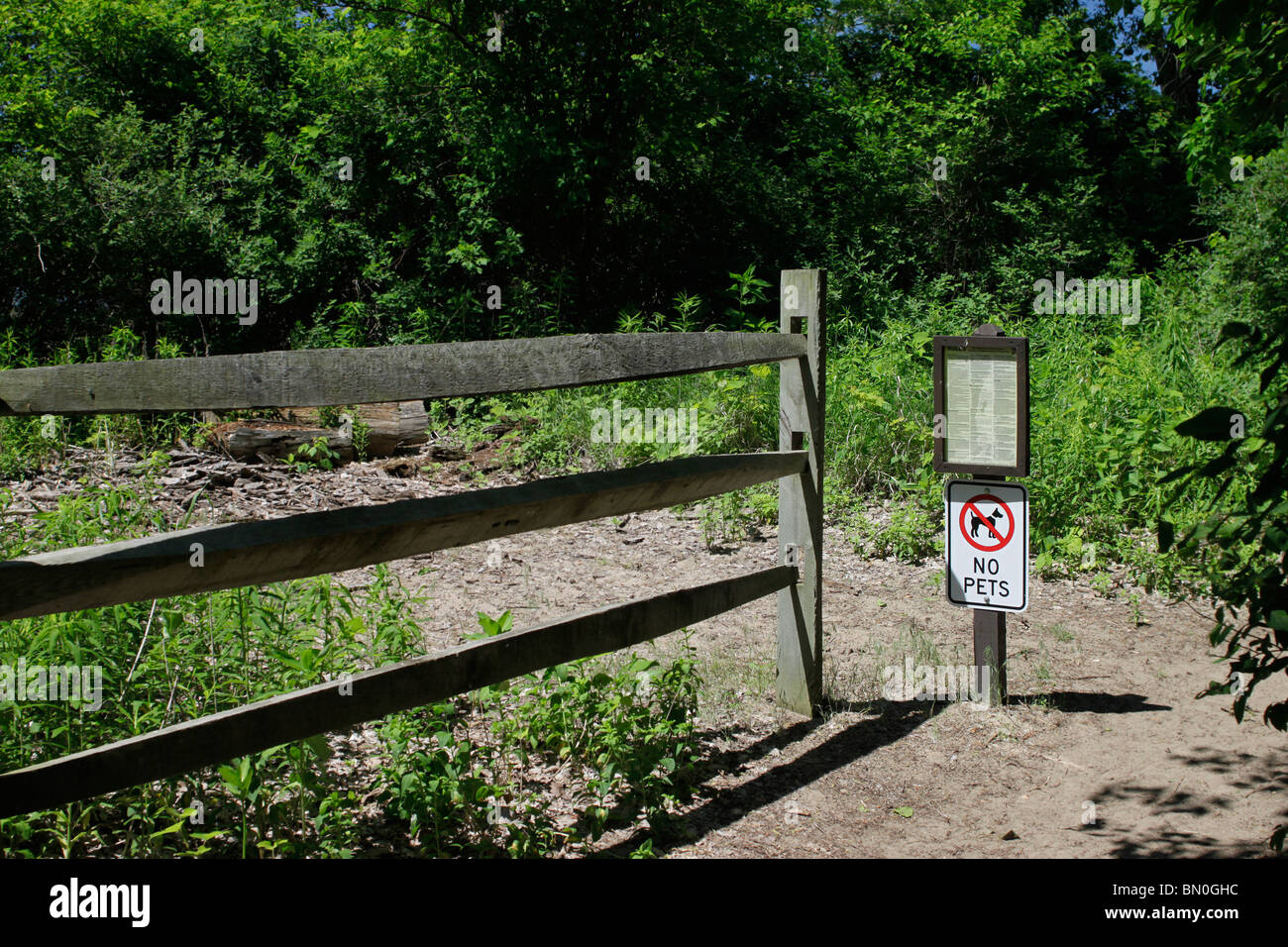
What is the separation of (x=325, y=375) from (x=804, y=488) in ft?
7.50

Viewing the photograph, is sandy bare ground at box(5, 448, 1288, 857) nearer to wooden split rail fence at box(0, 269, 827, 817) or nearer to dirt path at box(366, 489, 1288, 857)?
dirt path at box(366, 489, 1288, 857)

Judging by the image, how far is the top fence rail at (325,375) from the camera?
7.44 ft

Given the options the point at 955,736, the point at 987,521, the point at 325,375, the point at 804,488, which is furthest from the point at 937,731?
the point at 325,375

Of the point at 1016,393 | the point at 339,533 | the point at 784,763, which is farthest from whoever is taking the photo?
the point at 1016,393

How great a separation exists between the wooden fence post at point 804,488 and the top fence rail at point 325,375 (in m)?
1.05

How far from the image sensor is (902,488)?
732 centimetres

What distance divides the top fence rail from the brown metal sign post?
5.59 feet

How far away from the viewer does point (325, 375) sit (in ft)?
8.29

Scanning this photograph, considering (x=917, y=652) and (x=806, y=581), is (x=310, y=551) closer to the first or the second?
(x=806, y=581)

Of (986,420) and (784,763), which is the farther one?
(986,420)

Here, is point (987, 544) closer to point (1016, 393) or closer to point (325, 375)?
point (1016, 393)

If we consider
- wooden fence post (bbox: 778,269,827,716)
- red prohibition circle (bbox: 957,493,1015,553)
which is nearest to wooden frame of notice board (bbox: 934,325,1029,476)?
red prohibition circle (bbox: 957,493,1015,553)

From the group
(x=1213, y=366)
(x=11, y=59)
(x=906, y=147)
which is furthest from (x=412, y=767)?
(x=11, y=59)

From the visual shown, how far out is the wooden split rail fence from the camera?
→ 2248 millimetres
